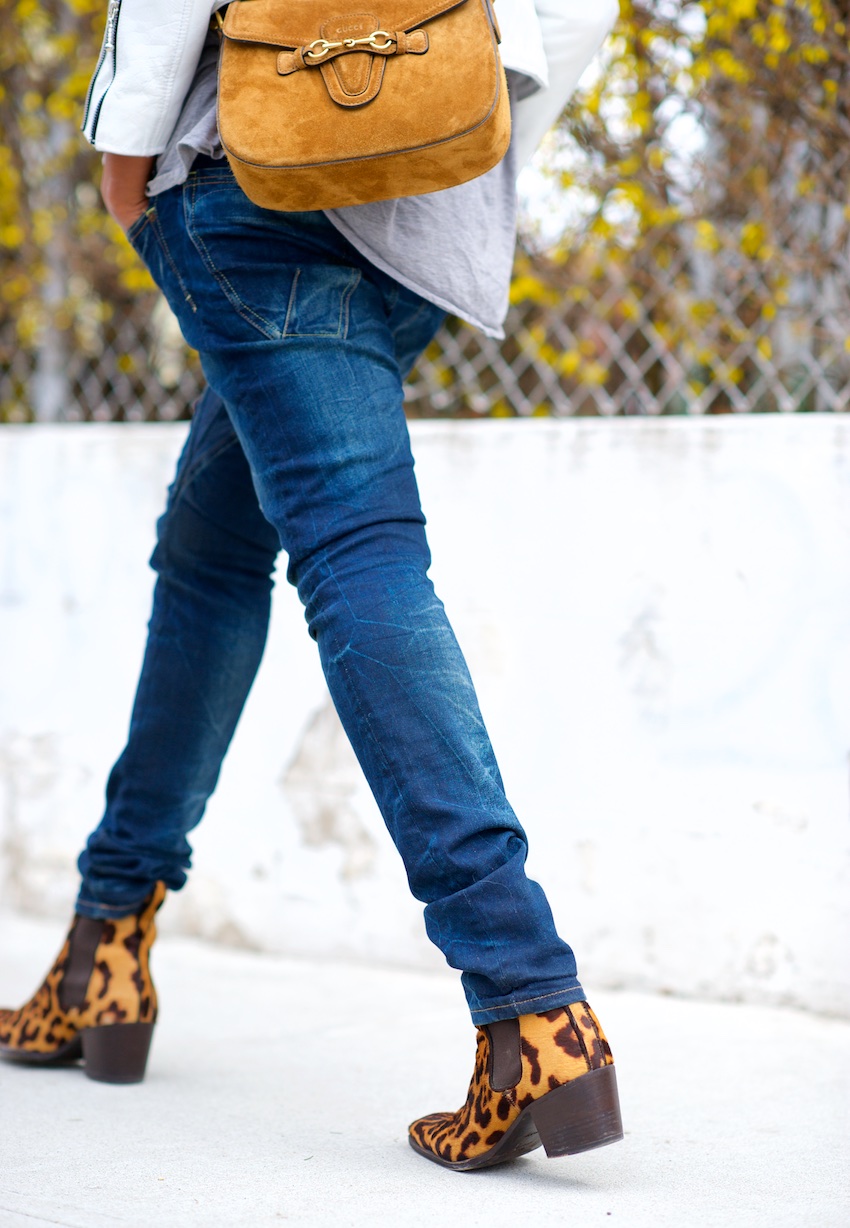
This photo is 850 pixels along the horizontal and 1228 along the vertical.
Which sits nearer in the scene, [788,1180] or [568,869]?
[788,1180]

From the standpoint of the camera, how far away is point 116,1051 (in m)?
1.61

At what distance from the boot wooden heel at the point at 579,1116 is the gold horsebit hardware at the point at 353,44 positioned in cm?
94

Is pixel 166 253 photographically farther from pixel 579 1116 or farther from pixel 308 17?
pixel 579 1116

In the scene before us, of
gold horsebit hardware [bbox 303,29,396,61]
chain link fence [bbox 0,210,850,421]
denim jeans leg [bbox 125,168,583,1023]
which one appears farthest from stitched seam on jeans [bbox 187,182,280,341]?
chain link fence [bbox 0,210,850,421]

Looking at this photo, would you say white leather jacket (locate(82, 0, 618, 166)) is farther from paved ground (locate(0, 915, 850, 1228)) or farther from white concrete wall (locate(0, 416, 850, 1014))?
paved ground (locate(0, 915, 850, 1228))

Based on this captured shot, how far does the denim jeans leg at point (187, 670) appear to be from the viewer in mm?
1597

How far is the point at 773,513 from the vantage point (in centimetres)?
205

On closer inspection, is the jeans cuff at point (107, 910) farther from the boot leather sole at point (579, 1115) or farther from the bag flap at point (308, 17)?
the bag flap at point (308, 17)

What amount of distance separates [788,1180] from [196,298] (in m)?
1.08

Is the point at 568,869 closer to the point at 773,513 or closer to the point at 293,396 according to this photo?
the point at 773,513

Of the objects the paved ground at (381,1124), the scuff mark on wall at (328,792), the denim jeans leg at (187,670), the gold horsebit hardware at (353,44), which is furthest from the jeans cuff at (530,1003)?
the scuff mark on wall at (328,792)

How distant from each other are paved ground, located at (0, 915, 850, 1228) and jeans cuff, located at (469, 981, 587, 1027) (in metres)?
0.17

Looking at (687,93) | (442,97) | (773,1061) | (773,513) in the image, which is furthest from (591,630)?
(442,97)

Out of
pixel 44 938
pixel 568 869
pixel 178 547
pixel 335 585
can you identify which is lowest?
pixel 44 938
